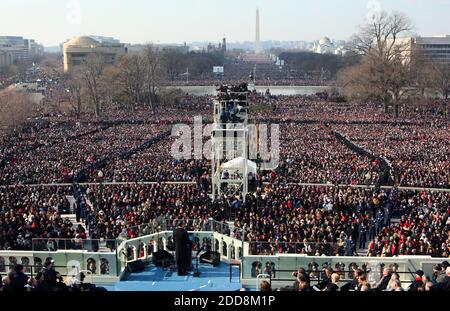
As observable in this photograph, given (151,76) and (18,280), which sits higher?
(151,76)

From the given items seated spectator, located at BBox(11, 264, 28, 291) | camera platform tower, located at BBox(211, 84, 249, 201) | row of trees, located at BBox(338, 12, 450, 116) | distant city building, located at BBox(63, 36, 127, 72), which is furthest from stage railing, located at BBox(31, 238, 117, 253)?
distant city building, located at BBox(63, 36, 127, 72)

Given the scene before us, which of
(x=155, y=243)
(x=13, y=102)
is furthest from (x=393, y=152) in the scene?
(x=13, y=102)

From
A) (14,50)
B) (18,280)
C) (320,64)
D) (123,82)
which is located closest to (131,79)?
(123,82)

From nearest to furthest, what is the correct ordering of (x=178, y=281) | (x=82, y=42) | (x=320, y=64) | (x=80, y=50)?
(x=178, y=281)
(x=80, y=50)
(x=82, y=42)
(x=320, y=64)

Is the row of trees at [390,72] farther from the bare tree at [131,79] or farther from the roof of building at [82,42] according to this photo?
the roof of building at [82,42]

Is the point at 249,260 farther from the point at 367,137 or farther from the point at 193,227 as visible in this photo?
the point at 367,137

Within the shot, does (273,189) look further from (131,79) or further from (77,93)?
(131,79)

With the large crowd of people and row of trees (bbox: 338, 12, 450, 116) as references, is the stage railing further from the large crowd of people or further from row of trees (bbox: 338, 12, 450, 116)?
row of trees (bbox: 338, 12, 450, 116)
